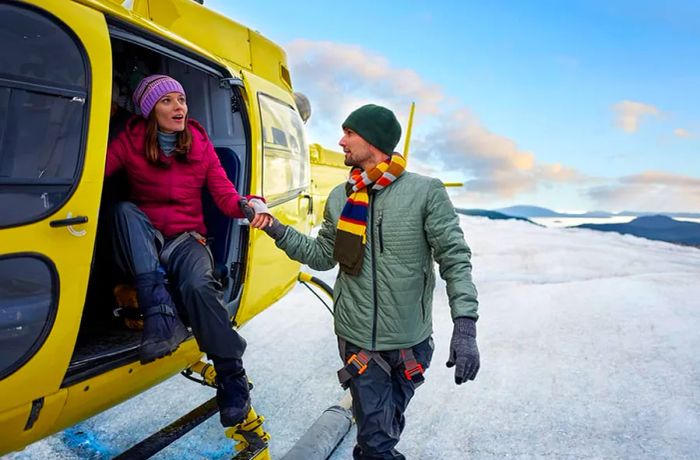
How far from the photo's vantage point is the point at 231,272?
8.98 ft

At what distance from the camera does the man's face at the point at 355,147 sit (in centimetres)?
203

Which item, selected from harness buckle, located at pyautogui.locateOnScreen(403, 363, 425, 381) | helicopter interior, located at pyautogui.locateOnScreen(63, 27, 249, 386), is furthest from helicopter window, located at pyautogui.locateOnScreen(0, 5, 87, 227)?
harness buckle, located at pyautogui.locateOnScreen(403, 363, 425, 381)

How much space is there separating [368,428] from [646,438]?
1.98 m

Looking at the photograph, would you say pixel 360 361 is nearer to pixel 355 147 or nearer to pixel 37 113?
pixel 355 147

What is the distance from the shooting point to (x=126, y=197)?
2.56 meters

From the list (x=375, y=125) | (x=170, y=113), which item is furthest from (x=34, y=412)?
(x=375, y=125)

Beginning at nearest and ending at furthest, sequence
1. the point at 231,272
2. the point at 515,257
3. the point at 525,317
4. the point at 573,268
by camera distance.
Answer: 1. the point at 231,272
2. the point at 525,317
3. the point at 573,268
4. the point at 515,257

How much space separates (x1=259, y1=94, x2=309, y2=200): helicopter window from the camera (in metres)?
3.03

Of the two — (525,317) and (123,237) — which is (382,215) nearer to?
(123,237)

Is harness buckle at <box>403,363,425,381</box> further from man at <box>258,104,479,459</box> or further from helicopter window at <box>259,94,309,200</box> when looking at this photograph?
helicopter window at <box>259,94,309,200</box>

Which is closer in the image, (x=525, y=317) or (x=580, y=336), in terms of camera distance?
(x=580, y=336)

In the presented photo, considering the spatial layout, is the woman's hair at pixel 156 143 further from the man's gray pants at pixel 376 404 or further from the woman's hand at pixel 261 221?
the man's gray pants at pixel 376 404

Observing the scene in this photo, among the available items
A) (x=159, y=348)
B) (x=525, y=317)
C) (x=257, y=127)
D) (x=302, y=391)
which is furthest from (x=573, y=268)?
(x=159, y=348)

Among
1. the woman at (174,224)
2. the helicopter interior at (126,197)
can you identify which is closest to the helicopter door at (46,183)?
the helicopter interior at (126,197)
